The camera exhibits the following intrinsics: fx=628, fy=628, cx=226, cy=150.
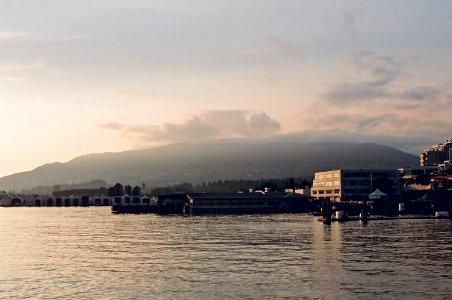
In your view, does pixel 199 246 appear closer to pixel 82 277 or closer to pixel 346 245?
pixel 346 245

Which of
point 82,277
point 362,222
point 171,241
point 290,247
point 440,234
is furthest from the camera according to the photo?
point 362,222

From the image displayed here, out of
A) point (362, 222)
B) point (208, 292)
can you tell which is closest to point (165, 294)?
point (208, 292)

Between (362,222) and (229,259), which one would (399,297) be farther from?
(362,222)

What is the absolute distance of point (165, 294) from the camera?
57812mm

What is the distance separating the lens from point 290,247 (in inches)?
3799

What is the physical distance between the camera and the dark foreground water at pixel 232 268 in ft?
192

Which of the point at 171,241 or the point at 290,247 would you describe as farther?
the point at 171,241

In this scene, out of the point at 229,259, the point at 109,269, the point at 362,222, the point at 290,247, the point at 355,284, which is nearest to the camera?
the point at 355,284

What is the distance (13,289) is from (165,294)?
52.4 feet

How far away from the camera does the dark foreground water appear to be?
2309 inches

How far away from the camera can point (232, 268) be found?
72250 mm

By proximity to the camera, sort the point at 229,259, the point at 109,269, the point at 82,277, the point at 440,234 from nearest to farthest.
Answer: the point at 82,277
the point at 109,269
the point at 229,259
the point at 440,234

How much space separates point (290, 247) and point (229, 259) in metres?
18.1

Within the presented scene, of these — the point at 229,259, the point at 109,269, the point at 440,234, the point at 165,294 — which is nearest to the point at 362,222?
the point at 440,234
